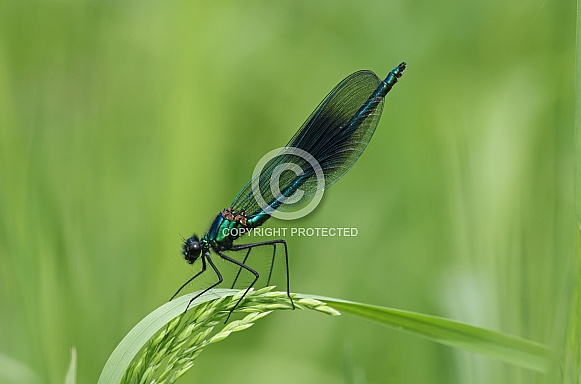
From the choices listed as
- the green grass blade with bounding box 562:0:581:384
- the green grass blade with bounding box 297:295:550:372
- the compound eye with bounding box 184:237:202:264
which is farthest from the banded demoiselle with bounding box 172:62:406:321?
the green grass blade with bounding box 562:0:581:384

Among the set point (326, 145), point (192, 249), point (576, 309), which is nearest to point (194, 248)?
point (192, 249)

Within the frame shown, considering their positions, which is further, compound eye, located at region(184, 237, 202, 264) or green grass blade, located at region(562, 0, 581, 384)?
compound eye, located at region(184, 237, 202, 264)

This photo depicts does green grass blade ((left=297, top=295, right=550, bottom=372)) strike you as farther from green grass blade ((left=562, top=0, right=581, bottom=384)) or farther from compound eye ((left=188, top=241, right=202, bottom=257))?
compound eye ((left=188, top=241, right=202, bottom=257))

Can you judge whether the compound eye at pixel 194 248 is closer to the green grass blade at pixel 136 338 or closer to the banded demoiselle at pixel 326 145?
the banded demoiselle at pixel 326 145

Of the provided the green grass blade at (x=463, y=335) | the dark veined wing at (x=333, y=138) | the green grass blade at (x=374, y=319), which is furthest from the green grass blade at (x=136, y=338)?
the dark veined wing at (x=333, y=138)

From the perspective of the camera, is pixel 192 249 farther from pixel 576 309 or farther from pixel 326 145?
pixel 576 309

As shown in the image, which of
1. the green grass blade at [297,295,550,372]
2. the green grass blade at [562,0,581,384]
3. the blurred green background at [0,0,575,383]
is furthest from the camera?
the blurred green background at [0,0,575,383]

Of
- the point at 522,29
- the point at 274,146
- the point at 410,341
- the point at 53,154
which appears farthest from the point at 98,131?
the point at 522,29

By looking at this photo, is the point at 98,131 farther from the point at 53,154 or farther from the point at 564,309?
the point at 564,309
